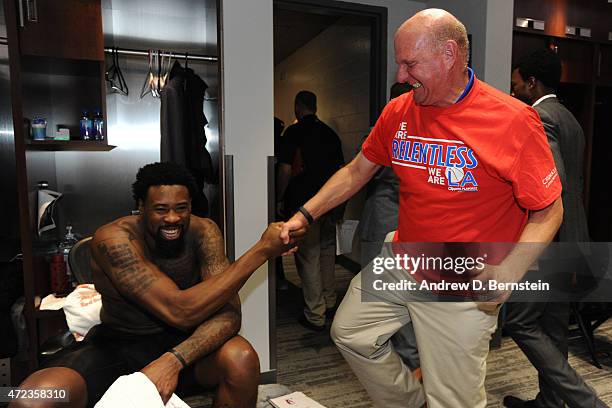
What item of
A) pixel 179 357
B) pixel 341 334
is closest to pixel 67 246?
pixel 179 357

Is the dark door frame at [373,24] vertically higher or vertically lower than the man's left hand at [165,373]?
higher

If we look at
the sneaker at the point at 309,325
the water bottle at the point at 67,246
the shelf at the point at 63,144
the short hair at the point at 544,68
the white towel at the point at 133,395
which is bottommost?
the sneaker at the point at 309,325

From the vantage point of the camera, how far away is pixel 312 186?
3.68 metres

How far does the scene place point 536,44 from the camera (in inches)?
134

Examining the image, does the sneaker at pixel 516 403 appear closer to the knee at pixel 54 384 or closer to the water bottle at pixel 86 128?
the knee at pixel 54 384

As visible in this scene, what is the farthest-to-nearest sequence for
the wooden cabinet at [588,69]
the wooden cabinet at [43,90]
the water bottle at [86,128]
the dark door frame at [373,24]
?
the wooden cabinet at [588,69] < the dark door frame at [373,24] < the water bottle at [86,128] < the wooden cabinet at [43,90]

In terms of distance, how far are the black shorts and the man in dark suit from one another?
58.2 inches

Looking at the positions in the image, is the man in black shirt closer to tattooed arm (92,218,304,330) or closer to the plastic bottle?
the plastic bottle

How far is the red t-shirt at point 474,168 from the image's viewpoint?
55.7 inches

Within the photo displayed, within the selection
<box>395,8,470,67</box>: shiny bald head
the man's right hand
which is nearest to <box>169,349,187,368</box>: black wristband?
the man's right hand

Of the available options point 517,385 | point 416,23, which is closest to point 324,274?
point 517,385

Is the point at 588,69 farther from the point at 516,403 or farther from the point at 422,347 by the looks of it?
the point at 422,347

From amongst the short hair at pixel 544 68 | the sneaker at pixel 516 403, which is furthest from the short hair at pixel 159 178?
the sneaker at pixel 516 403

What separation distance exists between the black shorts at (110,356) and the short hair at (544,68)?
2.04 metres
